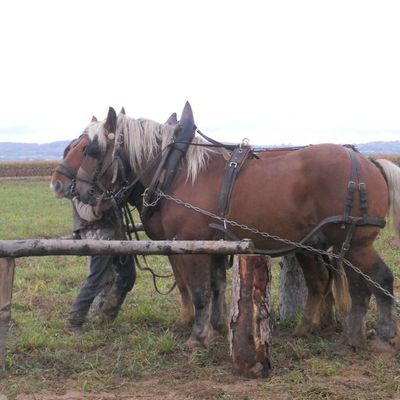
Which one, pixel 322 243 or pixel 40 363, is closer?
pixel 40 363

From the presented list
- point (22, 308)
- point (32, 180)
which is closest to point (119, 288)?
point (22, 308)

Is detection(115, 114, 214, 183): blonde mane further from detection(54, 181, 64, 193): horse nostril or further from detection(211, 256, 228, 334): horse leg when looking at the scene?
detection(211, 256, 228, 334): horse leg

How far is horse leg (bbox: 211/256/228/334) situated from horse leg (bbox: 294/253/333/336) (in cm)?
66

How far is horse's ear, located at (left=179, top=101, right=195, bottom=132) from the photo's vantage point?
4723mm

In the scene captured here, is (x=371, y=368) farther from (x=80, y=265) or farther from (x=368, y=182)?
(x=80, y=265)

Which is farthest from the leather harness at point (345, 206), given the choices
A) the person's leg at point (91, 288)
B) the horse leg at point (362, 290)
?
the person's leg at point (91, 288)

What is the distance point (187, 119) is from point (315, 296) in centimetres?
194

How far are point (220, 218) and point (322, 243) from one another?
85 centimetres

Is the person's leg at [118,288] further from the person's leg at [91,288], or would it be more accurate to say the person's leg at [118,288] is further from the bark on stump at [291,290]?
the bark on stump at [291,290]

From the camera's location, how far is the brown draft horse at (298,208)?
425 centimetres

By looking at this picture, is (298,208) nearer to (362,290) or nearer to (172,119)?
(362,290)

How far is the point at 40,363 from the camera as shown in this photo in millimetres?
Answer: 4207

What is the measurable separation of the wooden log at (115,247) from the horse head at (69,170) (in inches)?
35.7

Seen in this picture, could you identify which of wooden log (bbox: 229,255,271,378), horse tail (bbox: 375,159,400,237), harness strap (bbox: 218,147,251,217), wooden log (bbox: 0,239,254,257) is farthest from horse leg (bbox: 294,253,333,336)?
wooden log (bbox: 0,239,254,257)
